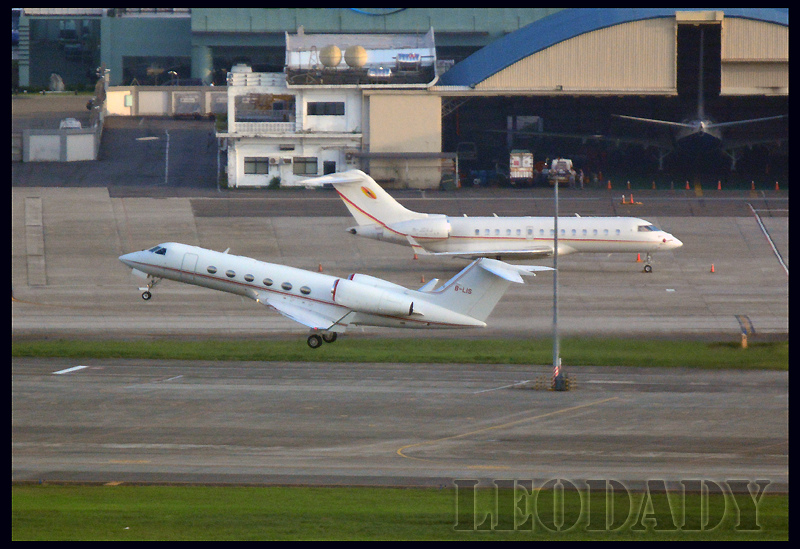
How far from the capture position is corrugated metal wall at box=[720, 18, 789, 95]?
488 feet

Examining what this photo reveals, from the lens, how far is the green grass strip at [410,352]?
101 meters

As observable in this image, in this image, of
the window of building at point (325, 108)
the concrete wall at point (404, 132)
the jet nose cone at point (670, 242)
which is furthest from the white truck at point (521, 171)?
the jet nose cone at point (670, 242)

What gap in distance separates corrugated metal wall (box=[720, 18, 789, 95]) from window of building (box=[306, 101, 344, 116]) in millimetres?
61367

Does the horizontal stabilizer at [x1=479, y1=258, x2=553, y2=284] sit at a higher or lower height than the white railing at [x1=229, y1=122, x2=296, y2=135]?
lower

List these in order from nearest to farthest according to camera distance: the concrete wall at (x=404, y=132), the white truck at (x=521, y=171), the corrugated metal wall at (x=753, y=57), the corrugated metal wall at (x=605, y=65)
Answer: the white truck at (x=521, y=171), the concrete wall at (x=404, y=132), the corrugated metal wall at (x=753, y=57), the corrugated metal wall at (x=605, y=65)

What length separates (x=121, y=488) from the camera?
75.8 m

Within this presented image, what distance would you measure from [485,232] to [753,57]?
113378mm

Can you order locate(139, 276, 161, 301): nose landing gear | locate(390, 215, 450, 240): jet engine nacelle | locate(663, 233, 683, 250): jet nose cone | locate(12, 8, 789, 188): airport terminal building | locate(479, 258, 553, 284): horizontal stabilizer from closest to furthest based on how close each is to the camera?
locate(139, 276, 161, 301): nose landing gear < locate(479, 258, 553, 284): horizontal stabilizer < locate(390, 215, 450, 240): jet engine nacelle < locate(663, 233, 683, 250): jet nose cone < locate(12, 8, 789, 188): airport terminal building

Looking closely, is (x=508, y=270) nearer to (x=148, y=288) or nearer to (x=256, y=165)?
(x=148, y=288)

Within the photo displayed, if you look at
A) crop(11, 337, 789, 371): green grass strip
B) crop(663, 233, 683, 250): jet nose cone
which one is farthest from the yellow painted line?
crop(663, 233, 683, 250): jet nose cone

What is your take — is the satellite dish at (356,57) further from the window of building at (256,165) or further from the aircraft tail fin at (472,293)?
the aircraft tail fin at (472,293)

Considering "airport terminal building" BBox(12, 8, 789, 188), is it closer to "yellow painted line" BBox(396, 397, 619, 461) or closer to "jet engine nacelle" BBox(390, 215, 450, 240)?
"yellow painted line" BBox(396, 397, 619, 461)

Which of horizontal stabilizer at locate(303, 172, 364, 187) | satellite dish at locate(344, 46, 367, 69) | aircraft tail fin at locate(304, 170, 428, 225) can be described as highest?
satellite dish at locate(344, 46, 367, 69)

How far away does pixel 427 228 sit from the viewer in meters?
46.1
